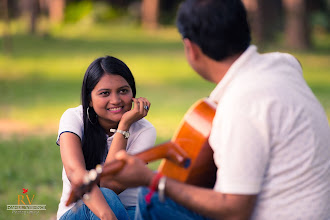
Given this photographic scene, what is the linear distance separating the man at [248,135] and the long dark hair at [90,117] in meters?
1.06

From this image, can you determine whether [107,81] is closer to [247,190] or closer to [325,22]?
[247,190]

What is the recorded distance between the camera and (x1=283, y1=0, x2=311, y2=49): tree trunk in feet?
65.4

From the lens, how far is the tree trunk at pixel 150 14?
27438 mm

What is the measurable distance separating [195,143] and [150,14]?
25.5 meters

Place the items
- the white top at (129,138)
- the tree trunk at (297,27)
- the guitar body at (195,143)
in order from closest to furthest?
1. the guitar body at (195,143)
2. the white top at (129,138)
3. the tree trunk at (297,27)

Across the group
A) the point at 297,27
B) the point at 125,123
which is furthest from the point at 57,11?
the point at 125,123

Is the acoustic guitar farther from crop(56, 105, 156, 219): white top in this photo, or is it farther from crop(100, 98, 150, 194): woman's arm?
crop(56, 105, 156, 219): white top

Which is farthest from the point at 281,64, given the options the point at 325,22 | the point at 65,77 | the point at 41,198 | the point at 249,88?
the point at 325,22

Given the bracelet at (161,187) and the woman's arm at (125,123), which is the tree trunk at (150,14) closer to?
the woman's arm at (125,123)

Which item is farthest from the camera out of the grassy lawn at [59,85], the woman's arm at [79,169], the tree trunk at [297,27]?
the tree trunk at [297,27]

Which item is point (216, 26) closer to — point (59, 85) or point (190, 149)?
point (190, 149)

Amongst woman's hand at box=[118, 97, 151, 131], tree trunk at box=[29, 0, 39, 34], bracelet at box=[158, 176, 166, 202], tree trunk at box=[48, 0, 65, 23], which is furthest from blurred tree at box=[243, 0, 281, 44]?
tree trunk at box=[48, 0, 65, 23]

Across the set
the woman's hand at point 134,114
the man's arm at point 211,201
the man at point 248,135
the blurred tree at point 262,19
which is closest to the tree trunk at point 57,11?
the blurred tree at point 262,19

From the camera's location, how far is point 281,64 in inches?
103
